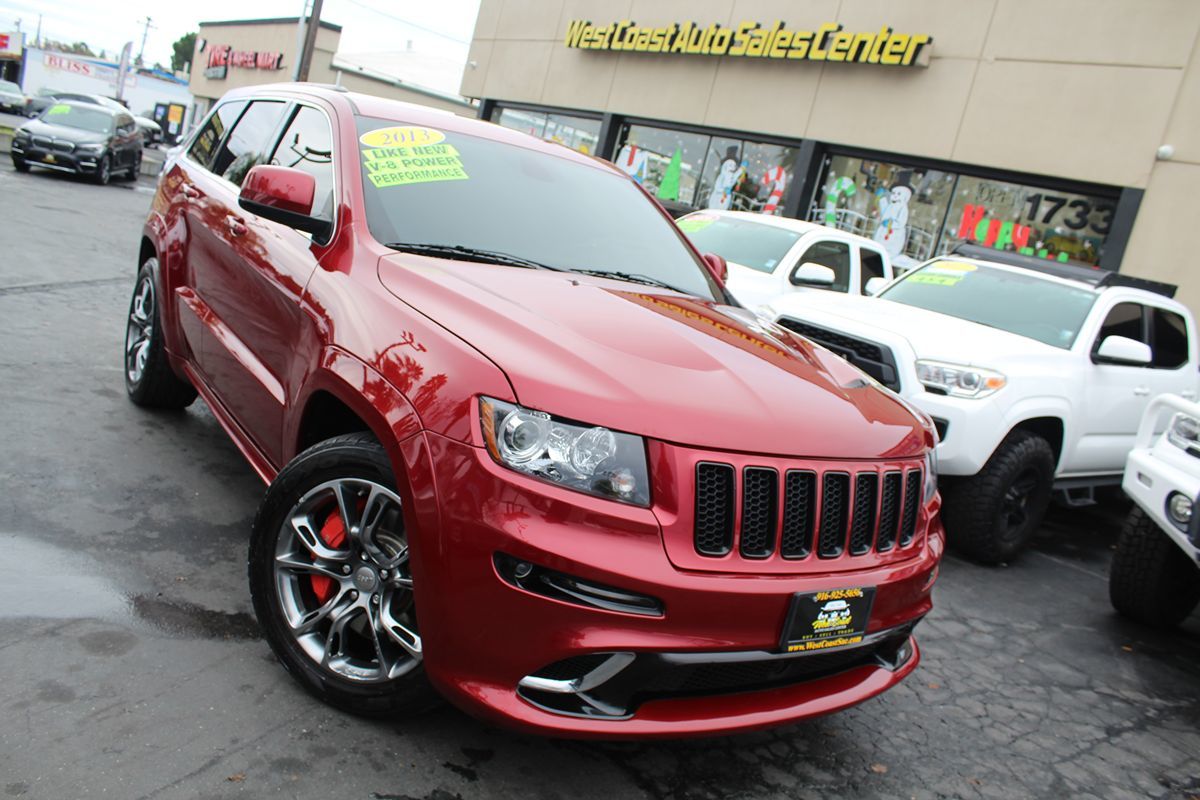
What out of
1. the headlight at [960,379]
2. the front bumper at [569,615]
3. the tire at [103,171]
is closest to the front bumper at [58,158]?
the tire at [103,171]

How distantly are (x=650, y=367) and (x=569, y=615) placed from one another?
0.70 m

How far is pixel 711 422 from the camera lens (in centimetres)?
238

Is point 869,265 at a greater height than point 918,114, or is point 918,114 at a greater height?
point 918,114

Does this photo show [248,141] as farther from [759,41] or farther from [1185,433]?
[759,41]

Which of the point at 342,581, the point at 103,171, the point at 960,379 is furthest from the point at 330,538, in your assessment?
the point at 103,171

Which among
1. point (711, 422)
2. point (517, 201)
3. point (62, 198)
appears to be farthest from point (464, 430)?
point (62, 198)

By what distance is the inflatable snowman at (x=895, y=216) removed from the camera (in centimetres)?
1503

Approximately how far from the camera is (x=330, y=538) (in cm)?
275

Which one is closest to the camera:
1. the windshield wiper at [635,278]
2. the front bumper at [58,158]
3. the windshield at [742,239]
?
the windshield wiper at [635,278]

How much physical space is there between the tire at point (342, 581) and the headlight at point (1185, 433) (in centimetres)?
362

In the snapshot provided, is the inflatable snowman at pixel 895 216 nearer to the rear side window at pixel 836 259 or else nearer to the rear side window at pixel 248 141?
the rear side window at pixel 836 259

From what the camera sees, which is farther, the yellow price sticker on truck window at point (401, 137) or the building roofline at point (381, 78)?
the building roofline at point (381, 78)

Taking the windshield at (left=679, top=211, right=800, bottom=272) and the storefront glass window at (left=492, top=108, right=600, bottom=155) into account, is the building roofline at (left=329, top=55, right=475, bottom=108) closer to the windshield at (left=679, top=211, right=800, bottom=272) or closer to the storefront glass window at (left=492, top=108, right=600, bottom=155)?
the storefront glass window at (left=492, top=108, right=600, bottom=155)

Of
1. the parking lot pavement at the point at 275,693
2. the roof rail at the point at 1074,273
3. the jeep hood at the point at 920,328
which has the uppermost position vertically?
the roof rail at the point at 1074,273
